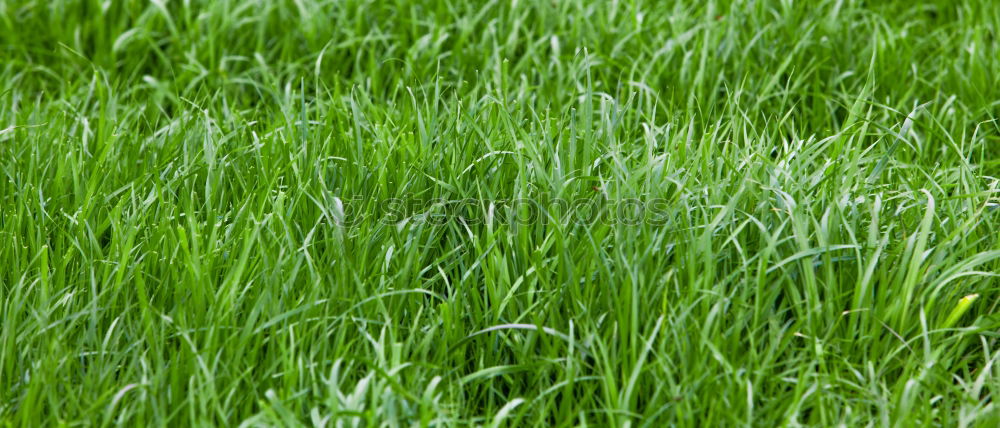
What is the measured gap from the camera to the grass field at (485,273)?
2.15 meters

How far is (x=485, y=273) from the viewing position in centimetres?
241

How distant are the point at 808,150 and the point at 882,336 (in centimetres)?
61

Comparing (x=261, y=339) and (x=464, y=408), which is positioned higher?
(x=261, y=339)

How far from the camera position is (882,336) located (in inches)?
91.7

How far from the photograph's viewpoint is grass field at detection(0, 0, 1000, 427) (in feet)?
7.06

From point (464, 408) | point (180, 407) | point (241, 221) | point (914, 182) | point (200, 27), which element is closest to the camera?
point (180, 407)

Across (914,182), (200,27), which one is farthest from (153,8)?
(914,182)

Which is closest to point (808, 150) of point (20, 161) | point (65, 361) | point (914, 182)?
point (914, 182)

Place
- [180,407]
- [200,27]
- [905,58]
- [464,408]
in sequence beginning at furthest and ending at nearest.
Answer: [200,27], [905,58], [464,408], [180,407]

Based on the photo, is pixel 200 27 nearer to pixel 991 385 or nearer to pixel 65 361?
pixel 65 361

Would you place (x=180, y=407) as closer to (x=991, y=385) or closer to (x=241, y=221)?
(x=241, y=221)

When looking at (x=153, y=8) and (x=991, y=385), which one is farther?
(x=153, y=8)

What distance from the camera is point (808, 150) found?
2756 mm

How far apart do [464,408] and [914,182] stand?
1.43 metres
